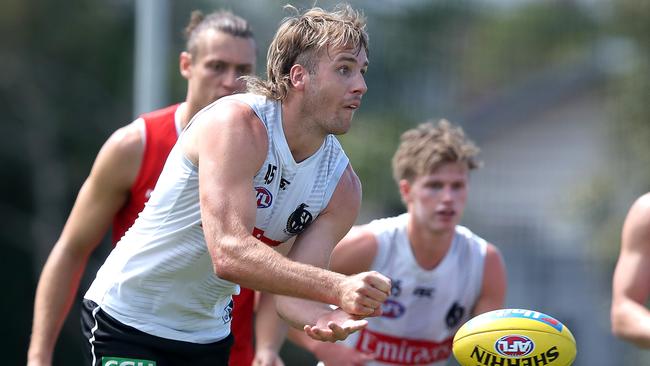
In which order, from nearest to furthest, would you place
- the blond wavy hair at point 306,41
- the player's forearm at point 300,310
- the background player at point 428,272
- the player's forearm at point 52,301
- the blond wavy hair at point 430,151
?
the player's forearm at point 300,310 < the blond wavy hair at point 306,41 < the player's forearm at point 52,301 < the background player at point 428,272 < the blond wavy hair at point 430,151

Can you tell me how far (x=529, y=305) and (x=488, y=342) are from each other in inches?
654

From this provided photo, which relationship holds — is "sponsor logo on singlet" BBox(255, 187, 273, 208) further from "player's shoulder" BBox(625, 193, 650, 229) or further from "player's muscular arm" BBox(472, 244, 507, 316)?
"player's muscular arm" BBox(472, 244, 507, 316)

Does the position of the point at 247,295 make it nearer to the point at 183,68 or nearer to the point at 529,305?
the point at 183,68

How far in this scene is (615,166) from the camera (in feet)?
71.1

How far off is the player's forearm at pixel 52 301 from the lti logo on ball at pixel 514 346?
7.44 feet

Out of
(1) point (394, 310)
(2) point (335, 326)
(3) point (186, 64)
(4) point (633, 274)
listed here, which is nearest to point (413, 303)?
(1) point (394, 310)

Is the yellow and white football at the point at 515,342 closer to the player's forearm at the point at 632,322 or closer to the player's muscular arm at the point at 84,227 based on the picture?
the player's forearm at the point at 632,322

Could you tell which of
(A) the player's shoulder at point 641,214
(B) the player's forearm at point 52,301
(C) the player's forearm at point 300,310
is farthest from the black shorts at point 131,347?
(A) the player's shoulder at point 641,214

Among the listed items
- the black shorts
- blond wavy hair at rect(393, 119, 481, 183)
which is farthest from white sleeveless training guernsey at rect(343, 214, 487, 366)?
the black shorts

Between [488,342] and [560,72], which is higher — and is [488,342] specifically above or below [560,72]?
below

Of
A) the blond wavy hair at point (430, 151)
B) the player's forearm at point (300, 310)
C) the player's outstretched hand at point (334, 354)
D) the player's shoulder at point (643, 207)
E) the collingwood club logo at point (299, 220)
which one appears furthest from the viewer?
the blond wavy hair at point (430, 151)

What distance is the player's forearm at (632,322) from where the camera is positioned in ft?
19.2

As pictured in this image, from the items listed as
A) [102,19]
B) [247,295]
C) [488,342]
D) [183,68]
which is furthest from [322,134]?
[102,19]

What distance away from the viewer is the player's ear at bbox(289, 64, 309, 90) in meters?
4.81
